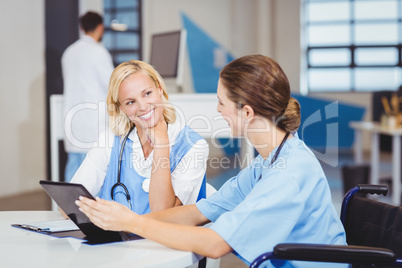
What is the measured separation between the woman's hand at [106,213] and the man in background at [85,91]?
98.1 inches

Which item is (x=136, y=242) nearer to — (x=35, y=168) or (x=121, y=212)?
(x=121, y=212)

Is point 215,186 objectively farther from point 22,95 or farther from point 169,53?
point 22,95

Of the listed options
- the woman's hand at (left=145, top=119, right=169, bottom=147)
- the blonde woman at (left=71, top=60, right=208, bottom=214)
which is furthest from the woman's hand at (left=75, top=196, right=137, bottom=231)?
the woman's hand at (left=145, top=119, right=169, bottom=147)

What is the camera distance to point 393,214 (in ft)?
4.57

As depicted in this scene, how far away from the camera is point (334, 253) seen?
1.10 m

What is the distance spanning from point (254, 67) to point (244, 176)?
33 cm

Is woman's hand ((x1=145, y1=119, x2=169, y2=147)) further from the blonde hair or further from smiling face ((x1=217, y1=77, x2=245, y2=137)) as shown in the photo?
smiling face ((x1=217, y1=77, x2=245, y2=137))

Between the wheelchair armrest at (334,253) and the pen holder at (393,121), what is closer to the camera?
the wheelchair armrest at (334,253)

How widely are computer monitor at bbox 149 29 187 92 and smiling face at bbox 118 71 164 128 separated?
6.73ft

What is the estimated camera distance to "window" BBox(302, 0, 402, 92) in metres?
8.87

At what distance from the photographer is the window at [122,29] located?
22.0 ft

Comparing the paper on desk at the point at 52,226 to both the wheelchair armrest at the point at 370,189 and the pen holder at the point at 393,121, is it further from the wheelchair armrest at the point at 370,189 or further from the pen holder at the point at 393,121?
the pen holder at the point at 393,121

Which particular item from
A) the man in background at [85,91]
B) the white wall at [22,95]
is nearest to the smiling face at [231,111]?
the man in background at [85,91]

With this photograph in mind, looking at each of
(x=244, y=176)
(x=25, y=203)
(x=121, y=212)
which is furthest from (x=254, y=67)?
(x=25, y=203)
